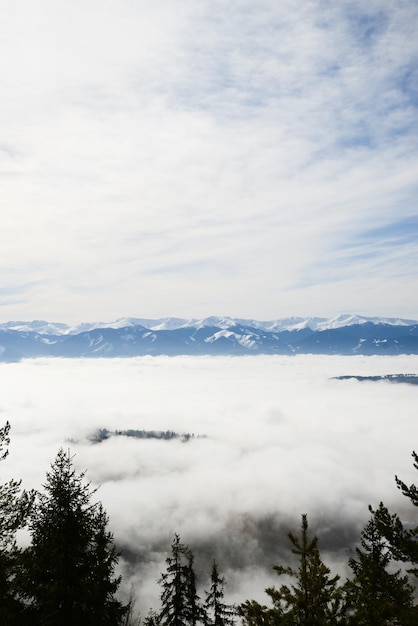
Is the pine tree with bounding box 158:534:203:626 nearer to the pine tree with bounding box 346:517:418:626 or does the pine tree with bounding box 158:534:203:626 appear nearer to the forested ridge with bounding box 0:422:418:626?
the forested ridge with bounding box 0:422:418:626

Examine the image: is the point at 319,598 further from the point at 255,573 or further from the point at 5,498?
the point at 255,573

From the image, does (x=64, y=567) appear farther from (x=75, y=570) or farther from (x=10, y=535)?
(x=10, y=535)

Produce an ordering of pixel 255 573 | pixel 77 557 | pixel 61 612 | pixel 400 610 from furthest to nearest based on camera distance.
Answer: pixel 255 573, pixel 77 557, pixel 61 612, pixel 400 610

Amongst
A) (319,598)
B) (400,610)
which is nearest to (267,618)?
(319,598)

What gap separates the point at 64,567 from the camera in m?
13.3

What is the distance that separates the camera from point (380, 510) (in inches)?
469

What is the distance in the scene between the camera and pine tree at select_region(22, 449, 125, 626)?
12867 millimetres

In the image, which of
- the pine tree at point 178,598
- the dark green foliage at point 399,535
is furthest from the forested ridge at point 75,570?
the pine tree at point 178,598

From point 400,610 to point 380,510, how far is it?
125 inches

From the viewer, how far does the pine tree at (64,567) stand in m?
12.9

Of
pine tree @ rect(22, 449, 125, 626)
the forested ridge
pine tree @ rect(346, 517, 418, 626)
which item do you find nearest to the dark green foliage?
the forested ridge

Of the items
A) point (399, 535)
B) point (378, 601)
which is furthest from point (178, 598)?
point (399, 535)

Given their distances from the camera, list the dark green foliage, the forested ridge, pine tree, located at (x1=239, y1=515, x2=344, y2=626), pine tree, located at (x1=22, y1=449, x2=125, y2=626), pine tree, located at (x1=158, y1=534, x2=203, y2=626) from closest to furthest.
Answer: pine tree, located at (x1=239, y1=515, x2=344, y2=626) → the forested ridge → the dark green foliage → pine tree, located at (x1=22, y1=449, x2=125, y2=626) → pine tree, located at (x1=158, y1=534, x2=203, y2=626)

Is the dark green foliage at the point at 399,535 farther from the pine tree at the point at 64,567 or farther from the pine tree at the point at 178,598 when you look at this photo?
the pine tree at the point at 178,598
